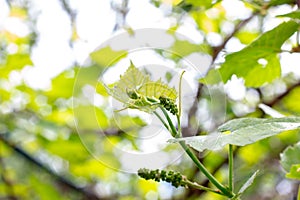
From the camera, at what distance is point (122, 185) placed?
1566 millimetres

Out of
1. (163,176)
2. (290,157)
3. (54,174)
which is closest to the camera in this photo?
(163,176)

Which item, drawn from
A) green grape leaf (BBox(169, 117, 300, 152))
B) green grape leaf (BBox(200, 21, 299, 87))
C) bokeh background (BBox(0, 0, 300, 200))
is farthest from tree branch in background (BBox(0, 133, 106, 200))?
green grape leaf (BBox(169, 117, 300, 152))

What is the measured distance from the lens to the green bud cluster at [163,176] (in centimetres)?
33

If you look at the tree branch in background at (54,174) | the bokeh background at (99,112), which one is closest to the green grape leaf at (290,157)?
the bokeh background at (99,112)

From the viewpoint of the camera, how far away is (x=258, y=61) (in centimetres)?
57

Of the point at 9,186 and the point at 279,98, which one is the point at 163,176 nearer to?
the point at 279,98

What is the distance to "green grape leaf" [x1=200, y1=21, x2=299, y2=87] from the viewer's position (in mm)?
494

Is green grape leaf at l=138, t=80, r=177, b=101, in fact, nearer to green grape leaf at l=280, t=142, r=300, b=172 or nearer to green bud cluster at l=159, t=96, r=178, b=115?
green bud cluster at l=159, t=96, r=178, b=115

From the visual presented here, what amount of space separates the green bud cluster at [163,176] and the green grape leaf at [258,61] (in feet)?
0.43

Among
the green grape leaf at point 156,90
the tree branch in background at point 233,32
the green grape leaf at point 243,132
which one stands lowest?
the tree branch in background at point 233,32

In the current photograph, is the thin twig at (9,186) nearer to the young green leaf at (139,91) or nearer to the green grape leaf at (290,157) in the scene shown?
the green grape leaf at (290,157)

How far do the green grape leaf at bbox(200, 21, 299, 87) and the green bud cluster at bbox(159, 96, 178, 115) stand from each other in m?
0.11

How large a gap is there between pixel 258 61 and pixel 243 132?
232 mm

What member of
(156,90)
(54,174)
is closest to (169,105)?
(156,90)
